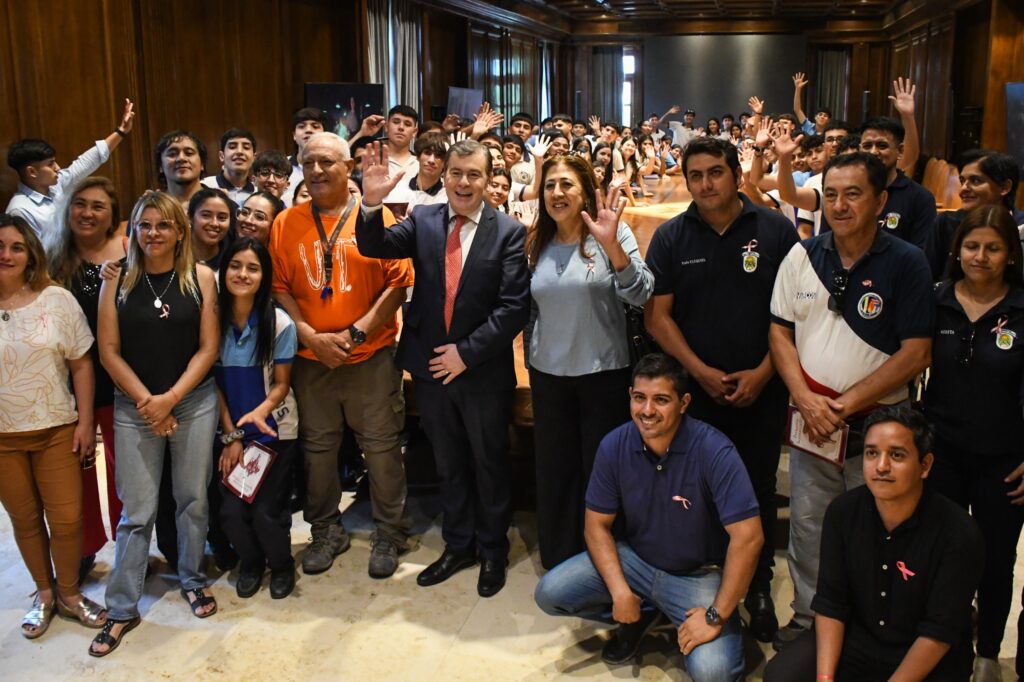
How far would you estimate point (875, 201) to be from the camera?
8.48 feet

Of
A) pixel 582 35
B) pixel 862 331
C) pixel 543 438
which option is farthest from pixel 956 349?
pixel 582 35

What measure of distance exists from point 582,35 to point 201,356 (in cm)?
1730

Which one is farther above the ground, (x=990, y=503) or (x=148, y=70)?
(x=148, y=70)

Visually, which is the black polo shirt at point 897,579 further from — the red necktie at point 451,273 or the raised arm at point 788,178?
the raised arm at point 788,178

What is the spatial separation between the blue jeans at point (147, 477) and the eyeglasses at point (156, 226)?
0.54 m

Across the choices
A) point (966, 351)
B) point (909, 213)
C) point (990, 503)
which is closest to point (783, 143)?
point (909, 213)

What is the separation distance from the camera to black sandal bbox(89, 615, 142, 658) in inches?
115

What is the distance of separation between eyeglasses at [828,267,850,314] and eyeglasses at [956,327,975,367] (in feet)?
1.07

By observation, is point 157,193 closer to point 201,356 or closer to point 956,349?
point 201,356

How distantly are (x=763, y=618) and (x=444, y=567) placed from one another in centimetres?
115

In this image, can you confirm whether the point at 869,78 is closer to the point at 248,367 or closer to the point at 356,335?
the point at 356,335

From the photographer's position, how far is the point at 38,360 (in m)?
2.89

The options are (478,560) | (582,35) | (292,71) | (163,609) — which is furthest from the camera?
(582,35)

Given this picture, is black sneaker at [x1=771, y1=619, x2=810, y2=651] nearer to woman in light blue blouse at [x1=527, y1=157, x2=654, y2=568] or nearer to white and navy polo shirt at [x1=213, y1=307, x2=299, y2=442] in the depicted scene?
woman in light blue blouse at [x1=527, y1=157, x2=654, y2=568]
